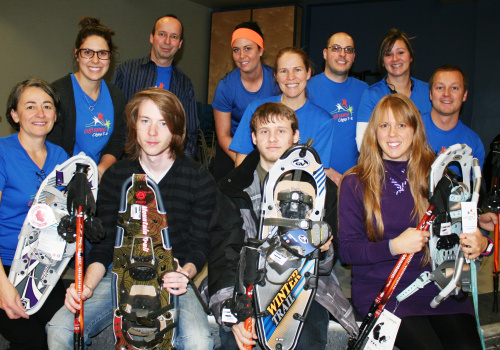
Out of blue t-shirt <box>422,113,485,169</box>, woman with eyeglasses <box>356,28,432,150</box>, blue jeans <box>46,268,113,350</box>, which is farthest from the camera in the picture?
woman with eyeglasses <box>356,28,432,150</box>

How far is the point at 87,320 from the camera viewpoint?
74.8 inches

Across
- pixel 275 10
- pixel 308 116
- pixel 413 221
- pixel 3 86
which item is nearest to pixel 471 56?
pixel 275 10

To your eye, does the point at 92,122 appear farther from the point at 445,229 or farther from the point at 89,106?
the point at 445,229

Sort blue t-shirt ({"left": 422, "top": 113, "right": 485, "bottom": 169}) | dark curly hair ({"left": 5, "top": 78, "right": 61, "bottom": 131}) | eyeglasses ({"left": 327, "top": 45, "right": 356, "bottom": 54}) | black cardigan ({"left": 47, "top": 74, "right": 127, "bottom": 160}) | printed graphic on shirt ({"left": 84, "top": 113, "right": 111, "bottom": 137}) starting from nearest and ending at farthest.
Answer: dark curly hair ({"left": 5, "top": 78, "right": 61, "bottom": 131}) → black cardigan ({"left": 47, "top": 74, "right": 127, "bottom": 160}) → printed graphic on shirt ({"left": 84, "top": 113, "right": 111, "bottom": 137}) → blue t-shirt ({"left": 422, "top": 113, "right": 485, "bottom": 169}) → eyeglasses ({"left": 327, "top": 45, "right": 356, "bottom": 54})

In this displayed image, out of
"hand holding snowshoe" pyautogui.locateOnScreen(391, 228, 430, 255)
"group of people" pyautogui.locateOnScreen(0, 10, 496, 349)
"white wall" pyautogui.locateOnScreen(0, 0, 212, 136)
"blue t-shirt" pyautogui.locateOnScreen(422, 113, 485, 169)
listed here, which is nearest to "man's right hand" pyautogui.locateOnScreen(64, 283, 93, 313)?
"group of people" pyautogui.locateOnScreen(0, 10, 496, 349)

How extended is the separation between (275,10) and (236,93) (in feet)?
19.2

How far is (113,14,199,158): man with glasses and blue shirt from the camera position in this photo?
Answer: 324 cm

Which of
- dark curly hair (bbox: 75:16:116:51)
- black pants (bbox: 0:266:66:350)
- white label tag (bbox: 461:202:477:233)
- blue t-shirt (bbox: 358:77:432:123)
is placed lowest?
black pants (bbox: 0:266:66:350)

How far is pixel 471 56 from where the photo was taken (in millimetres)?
7516

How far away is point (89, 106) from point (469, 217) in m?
2.14

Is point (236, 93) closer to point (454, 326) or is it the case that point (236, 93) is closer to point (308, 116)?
point (308, 116)

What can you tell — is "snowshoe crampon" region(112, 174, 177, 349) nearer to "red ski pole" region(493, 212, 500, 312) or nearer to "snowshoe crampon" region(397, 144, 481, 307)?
"snowshoe crampon" region(397, 144, 481, 307)

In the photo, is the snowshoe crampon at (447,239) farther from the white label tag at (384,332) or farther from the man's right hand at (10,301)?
the man's right hand at (10,301)

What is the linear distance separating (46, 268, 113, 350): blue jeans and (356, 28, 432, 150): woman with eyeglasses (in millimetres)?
1798
